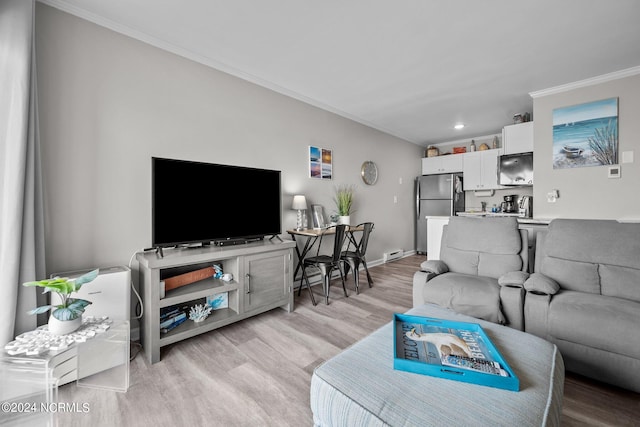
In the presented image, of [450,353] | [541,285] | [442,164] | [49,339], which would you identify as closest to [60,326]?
[49,339]

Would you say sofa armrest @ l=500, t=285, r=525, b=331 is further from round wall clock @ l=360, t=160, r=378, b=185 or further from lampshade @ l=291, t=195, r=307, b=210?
round wall clock @ l=360, t=160, r=378, b=185

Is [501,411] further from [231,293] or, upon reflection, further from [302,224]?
[302,224]

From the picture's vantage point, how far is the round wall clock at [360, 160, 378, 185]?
14.4 ft

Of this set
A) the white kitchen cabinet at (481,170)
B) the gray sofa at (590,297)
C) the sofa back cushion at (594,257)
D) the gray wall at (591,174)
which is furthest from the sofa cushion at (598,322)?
the white kitchen cabinet at (481,170)

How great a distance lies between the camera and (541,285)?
1861 mm

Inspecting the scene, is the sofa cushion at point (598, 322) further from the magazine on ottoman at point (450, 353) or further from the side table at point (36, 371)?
the side table at point (36, 371)

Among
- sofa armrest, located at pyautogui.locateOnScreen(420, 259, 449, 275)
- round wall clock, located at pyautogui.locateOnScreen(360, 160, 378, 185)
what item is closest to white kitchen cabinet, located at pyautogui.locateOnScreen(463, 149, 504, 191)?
round wall clock, located at pyautogui.locateOnScreen(360, 160, 378, 185)

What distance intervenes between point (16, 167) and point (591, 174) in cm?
515

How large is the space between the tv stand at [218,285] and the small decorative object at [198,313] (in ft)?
0.12

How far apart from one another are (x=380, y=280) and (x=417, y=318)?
2.33 metres

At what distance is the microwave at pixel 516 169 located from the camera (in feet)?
12.9

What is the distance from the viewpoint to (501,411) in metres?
0.86

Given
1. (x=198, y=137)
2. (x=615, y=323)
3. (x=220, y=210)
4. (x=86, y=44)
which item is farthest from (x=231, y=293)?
(x=615, y=323)

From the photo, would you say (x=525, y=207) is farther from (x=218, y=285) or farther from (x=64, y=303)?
(x=64, y=303)
